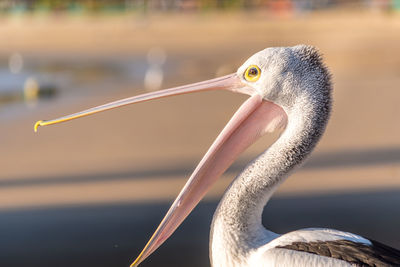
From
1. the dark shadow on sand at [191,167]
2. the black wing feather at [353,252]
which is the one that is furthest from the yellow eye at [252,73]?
the dark shadow on sand at [191,167]

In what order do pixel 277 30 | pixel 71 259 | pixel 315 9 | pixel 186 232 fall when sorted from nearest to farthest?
pixel 71 259 < pixel 186 232 < pixel 277 30 < pixel 315 9

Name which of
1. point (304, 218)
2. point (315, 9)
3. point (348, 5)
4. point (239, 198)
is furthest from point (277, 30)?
point (239, 198)

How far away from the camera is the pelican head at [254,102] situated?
3.25 meters

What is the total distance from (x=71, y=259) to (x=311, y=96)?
210 cm

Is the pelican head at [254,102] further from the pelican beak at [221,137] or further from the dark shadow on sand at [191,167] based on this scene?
the dark shadow on sand at [191,167]

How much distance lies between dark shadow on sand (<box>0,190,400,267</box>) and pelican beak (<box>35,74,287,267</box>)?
121 centimetres

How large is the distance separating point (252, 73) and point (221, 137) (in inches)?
13.9

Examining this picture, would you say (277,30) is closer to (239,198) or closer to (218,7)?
(218,7)

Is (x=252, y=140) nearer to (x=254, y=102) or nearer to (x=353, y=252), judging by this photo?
(x=254, y=102)

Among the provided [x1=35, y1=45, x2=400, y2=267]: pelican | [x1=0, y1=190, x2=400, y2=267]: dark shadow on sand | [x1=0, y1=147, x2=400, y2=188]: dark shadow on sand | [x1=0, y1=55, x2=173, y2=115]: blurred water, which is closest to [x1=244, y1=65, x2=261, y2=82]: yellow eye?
[x1=35, y1=45, x2=400, y2=267]: pelican

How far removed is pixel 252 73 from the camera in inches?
132

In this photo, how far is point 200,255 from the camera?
14.9ft

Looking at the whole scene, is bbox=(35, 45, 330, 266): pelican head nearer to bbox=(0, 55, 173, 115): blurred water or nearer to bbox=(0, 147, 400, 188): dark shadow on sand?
bbox=(0, 147, 400, 188): dark shadow on sand

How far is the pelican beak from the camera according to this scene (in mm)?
3236
